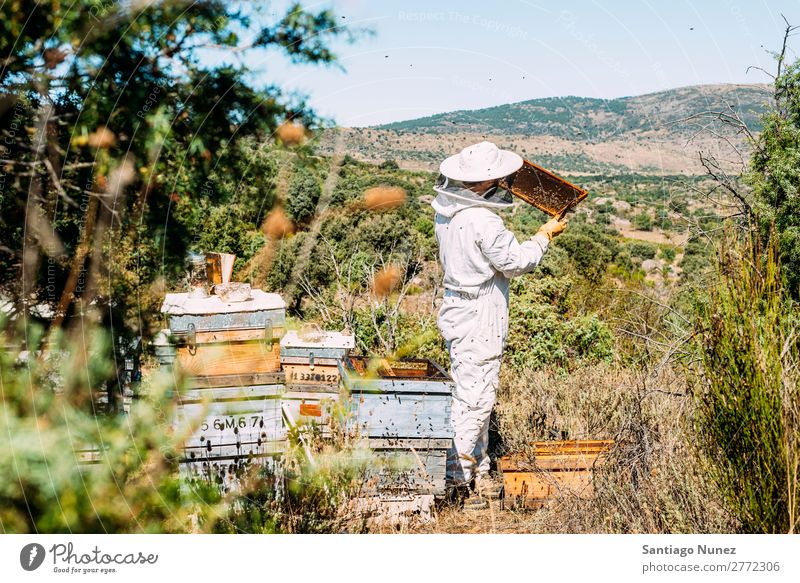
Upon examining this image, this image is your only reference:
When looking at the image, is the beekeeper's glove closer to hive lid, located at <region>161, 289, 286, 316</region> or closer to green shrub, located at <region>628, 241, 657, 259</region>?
hive lid, located at <region>161, 289, 286, 316</region>

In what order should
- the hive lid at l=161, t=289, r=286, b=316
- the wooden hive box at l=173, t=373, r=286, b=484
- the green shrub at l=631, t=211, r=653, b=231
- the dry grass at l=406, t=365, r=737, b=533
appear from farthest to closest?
the green shrub at l=631, t=211, r=653, b=231 → the hive lid at l=161, t=289, r=286, b=316 → the wooden hive box at l=173, t=373, r=286, b=484 → the dry grass at l=406, t=365, r=737, b=533

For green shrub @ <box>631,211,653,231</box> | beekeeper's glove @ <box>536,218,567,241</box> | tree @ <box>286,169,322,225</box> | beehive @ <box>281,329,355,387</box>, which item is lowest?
beehive @ <box>281,329,355,387</box>

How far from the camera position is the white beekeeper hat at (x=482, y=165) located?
414 centimetres

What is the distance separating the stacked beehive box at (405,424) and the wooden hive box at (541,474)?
24.4 inches

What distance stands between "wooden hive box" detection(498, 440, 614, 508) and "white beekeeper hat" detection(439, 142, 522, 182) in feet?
6.31

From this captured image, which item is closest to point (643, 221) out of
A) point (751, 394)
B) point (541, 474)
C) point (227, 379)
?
point (541, 474)

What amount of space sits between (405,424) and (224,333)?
4.19ft

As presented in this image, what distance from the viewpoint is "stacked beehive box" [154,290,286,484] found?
3.96 metres

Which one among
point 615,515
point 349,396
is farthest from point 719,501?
point 349,396

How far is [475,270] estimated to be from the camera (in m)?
4.25

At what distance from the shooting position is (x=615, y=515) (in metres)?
3.88

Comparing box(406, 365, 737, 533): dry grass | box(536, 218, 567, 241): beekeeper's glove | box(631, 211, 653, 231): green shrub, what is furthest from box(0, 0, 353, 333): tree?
box(631, 211, 653, 231): green shrub
